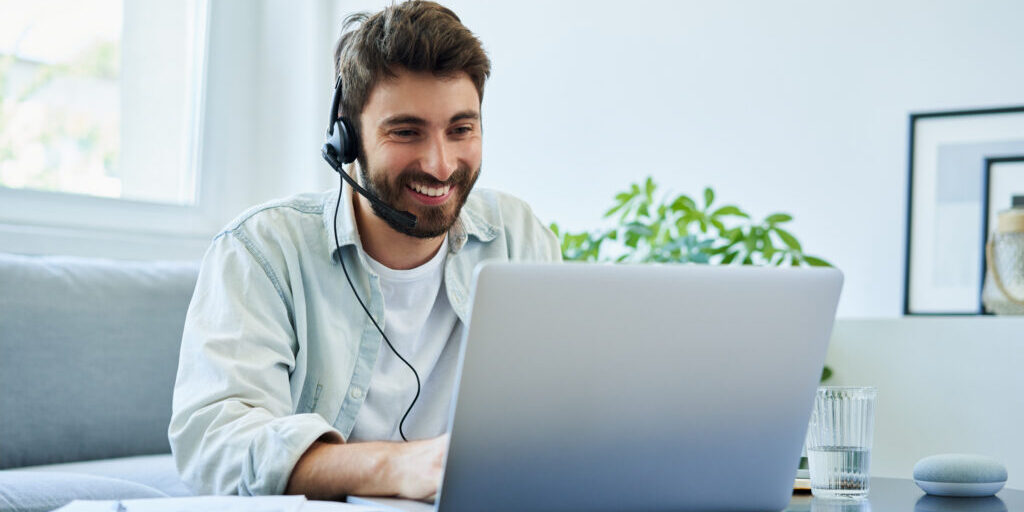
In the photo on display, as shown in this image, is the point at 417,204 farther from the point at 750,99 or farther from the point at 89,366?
the point at 750,99

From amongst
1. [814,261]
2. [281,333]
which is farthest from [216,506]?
[814,261]

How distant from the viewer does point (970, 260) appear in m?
2.10

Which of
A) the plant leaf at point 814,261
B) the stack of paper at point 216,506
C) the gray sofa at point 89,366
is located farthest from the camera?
the plant leaf at point 814,261

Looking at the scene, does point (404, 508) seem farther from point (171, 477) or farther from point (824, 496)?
point (171, 477)

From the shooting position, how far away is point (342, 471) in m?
0.92

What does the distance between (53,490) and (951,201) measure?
175 cm

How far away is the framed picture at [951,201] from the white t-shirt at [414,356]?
1142 mm

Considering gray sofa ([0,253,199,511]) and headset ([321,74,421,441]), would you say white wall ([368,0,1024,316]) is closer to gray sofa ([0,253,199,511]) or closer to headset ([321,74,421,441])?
gray sofa ([0,253,199,511])

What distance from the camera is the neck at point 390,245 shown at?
4.78 ft

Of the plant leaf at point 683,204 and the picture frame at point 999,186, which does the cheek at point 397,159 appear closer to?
the plant leaf at point 683,204

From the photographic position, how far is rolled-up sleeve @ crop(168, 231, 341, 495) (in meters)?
0.98

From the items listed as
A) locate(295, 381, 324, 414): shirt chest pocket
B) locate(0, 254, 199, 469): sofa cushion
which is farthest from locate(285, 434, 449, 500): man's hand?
→ locate(0, 254, 199, 469): sofa cushion

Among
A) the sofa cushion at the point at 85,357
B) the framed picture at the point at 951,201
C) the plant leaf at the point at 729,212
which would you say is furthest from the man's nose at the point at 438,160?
the framed picture at the point at 951,201

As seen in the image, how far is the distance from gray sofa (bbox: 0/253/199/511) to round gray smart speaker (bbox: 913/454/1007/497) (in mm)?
1116
